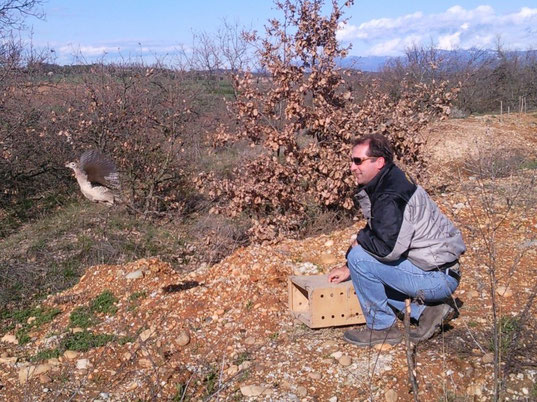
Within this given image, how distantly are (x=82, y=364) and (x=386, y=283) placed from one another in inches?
91.9

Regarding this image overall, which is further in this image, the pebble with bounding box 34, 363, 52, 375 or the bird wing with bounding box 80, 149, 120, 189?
the bird wing with bounding box 80, 149, 120, 189

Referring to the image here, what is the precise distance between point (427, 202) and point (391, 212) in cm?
29

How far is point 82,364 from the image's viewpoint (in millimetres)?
4559

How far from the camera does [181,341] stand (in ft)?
15.1

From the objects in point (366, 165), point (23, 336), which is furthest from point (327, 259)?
point (23, 336)

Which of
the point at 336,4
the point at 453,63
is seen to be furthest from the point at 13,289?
the point at 453,63

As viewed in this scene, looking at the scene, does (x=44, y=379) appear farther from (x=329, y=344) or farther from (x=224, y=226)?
(x=224, y=226)

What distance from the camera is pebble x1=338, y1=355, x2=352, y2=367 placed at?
155 inches

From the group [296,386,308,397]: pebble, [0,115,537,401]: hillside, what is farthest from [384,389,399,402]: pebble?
[296,386,308,397]: pebble

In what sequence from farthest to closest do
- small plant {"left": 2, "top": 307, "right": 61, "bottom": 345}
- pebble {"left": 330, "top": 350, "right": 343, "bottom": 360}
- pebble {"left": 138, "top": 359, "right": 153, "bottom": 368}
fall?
small plant {"left": 2, "top": 307, "right": 61, "bottom": 345} < pebble {"left": 138, "top": 359, "right": 153, "bottom": 368} < pebble {"left": 330, "top": 350, "right": 343, "bottom": 360}

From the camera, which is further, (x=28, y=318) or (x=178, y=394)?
(x=28, y=318)

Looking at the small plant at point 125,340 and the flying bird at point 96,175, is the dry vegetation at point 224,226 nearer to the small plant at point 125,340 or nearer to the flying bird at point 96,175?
the small plant at point 125,340

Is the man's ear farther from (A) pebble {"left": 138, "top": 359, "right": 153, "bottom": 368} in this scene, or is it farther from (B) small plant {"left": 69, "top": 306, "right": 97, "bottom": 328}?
(B) small plant {"left": 69, "top": 306, "right": 97, "bottom": 328}

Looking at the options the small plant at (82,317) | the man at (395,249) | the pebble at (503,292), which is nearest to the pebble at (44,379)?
the small plant at (82,317)
